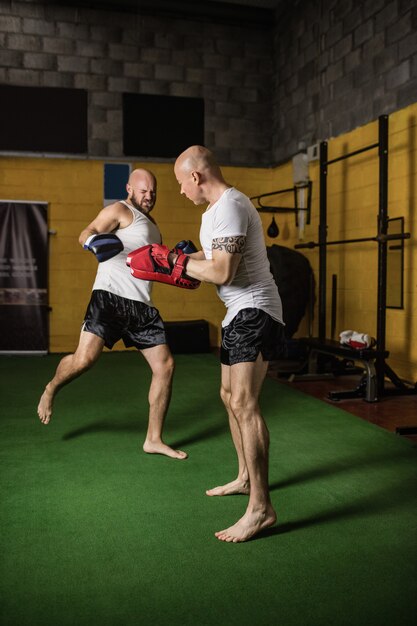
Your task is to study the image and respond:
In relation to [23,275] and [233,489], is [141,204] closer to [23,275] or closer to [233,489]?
[233,489]

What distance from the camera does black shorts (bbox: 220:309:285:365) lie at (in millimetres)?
2203

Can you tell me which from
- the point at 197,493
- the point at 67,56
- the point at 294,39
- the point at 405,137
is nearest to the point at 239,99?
the point at 294,39

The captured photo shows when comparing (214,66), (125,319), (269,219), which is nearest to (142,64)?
(214,66)

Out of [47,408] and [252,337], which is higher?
[252,337]

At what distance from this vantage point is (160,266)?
216cm

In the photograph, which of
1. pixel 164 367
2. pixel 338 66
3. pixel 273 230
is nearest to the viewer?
pixel 164 367

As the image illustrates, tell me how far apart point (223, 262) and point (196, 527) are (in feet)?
3.44

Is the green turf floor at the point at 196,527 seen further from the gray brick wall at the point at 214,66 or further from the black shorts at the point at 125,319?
the gray brick wall at the point at 214,66

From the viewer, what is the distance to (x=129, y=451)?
3338 millimetres

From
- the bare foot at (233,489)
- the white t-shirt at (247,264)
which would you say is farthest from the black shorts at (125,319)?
the white t-shirt at (247,264)

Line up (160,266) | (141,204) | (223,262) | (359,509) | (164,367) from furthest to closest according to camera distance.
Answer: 1. (141,204)
2. (164,367)
3. (359,509)
4. (160,266)
5. (223,262)

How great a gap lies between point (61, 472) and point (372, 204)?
424 cm

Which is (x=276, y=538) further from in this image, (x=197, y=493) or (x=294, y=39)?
(x=294, y=39)

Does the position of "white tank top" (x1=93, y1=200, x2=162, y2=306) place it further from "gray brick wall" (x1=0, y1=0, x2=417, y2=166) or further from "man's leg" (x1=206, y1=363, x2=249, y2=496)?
"gray brick wall" (x1=0, y1=0, x2=417, y2=166)
